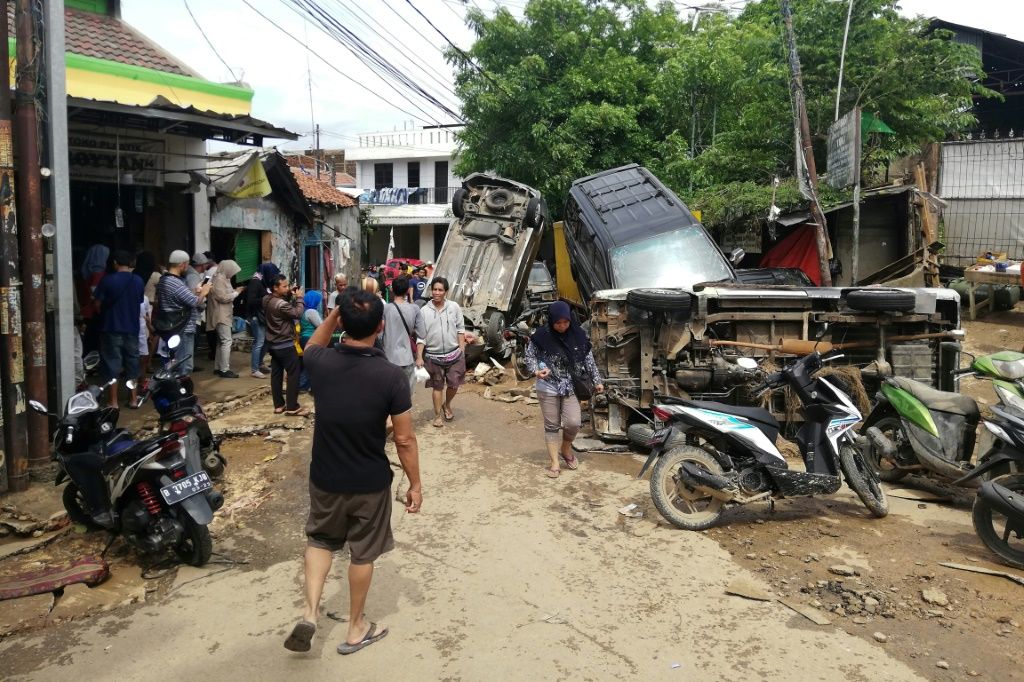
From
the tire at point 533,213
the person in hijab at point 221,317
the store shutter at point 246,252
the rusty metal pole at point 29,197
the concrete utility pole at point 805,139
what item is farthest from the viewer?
the store shutter at point 246,252

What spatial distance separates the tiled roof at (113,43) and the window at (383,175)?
28094mm

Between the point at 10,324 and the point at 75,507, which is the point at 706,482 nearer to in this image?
the point at 75,507

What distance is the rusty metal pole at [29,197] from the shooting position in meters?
5.59

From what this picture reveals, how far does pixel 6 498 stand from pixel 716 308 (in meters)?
5.94

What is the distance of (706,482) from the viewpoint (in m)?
4.99

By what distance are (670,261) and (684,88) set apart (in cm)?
1106

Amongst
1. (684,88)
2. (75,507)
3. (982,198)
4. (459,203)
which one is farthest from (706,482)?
(684,88)

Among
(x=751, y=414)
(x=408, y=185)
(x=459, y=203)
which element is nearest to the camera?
(x=751, y=414)

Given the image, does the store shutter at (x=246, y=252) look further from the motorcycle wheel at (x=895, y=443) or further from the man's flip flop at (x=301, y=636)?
the man's flip flop at (x=301, y=636)

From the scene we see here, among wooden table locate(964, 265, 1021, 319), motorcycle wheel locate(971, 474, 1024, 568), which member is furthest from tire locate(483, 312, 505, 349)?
wooden table locate(964, 265, 1021, 319)

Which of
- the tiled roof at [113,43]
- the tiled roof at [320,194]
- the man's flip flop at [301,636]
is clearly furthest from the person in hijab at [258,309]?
the tiled roof at [320,194]

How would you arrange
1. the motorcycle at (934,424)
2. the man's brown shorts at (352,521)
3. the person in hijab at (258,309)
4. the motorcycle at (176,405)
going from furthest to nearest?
the person in hijab at (258,309)
the motorcycle at (934,424)
the motorcycle at (176,405)
the man's brown shorts at (352,521)

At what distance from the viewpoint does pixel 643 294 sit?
6816 mm

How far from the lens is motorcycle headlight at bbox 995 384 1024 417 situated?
4.98 meters
